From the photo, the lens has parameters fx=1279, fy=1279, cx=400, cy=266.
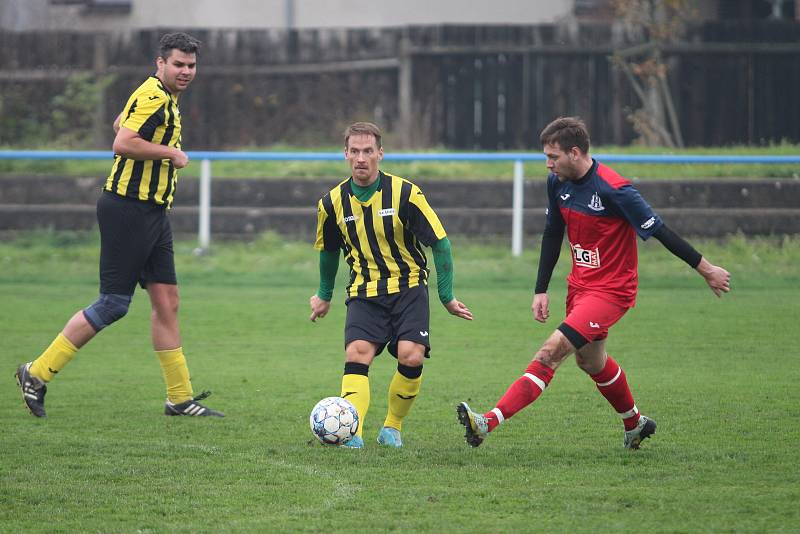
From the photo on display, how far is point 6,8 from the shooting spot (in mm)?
22016

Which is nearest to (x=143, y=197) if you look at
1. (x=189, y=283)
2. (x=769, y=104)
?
(x=189, y=283)

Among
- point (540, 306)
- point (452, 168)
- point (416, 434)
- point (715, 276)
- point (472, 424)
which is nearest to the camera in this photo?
point (472, 424)

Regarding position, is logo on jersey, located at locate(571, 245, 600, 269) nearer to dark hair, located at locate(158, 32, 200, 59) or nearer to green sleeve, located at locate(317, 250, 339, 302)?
green sleeve, located at locate(317, 250, 339, 302)

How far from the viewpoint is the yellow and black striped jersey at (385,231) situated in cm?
623

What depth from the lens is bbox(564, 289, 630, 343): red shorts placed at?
5836 millimetres

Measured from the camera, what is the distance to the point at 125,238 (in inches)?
274

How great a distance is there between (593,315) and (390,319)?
3.31 feet

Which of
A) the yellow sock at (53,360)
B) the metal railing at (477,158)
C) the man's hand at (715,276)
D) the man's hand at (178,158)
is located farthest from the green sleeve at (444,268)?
the metal railing at (477,158)

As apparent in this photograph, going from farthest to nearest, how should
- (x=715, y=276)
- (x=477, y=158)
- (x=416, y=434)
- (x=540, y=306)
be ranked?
(x=477, y=158) → (x=416, y=434) → (x=540, y=306) → (x=715, y=276)

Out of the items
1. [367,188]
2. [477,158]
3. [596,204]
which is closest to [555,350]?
[596,204]

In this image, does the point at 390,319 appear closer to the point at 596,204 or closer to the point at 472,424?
the point at 472,424

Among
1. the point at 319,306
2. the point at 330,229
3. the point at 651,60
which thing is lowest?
the point at 319,306

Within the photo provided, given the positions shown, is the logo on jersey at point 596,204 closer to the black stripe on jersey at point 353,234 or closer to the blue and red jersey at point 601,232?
the blue and red jersey at point 601,232

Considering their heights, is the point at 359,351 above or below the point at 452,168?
below
